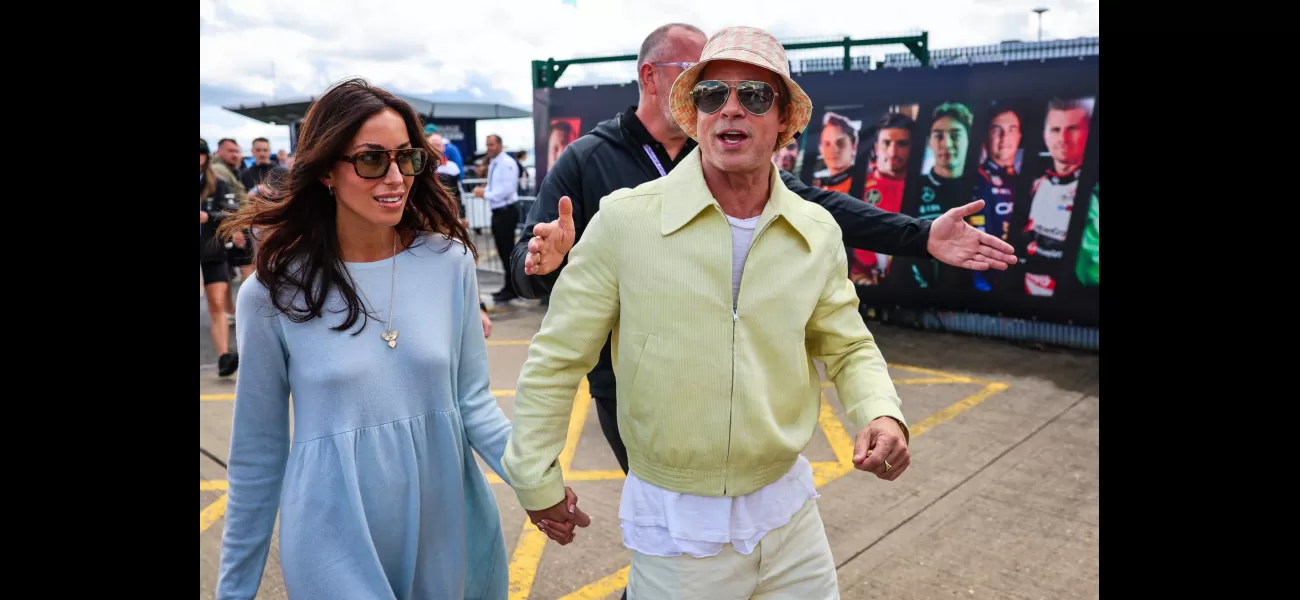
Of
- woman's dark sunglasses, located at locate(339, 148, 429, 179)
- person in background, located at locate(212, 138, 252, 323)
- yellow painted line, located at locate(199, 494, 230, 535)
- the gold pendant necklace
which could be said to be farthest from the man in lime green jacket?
person in background, located at locate(212, 138, 252, 323)

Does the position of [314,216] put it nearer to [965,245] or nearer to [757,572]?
[757,572]

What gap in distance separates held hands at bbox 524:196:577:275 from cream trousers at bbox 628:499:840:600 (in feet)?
2.50

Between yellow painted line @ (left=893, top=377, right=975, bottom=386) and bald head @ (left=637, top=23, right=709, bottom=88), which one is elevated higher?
bald head @ (left=637, top=23, right=709, bottom=88)

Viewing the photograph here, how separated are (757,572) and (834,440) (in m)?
3.75

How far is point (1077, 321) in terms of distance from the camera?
804 centimetres

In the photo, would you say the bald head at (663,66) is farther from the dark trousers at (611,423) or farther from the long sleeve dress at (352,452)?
the long sleeve dress at (352,452)

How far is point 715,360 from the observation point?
2.26 metres

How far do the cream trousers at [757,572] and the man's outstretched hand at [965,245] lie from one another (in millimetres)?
1005

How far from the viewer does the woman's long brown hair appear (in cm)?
244

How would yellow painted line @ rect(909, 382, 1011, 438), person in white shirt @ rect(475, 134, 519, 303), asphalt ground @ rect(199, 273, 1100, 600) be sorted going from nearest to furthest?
asphalt ground @ rect(199, 273, 1100, 600)
yellow painted line @ rect(909, 382, 1011, 438)
person in white shirt @ rect(475, 134, 519, 303)

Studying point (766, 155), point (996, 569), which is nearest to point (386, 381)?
point (766, 155)

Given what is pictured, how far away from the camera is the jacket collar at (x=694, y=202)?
7.56 feet

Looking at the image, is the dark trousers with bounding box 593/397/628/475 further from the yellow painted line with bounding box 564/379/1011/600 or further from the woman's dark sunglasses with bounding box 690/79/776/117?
the woman's dark sunglasses with bounding box 690/79/776/117
